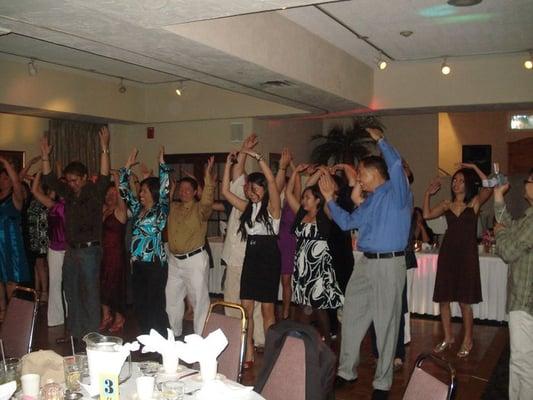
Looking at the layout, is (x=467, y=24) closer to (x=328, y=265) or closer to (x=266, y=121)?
(x=328, y=265)

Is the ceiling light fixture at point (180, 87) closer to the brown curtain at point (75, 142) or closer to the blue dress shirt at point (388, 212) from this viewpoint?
the brown curtain at point (75, 142)

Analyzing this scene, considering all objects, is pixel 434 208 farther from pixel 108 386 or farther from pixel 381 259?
pixel 108 386

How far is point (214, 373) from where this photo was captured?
94.0 inches

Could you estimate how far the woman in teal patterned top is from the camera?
4918mm

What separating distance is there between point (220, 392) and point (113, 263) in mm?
4233

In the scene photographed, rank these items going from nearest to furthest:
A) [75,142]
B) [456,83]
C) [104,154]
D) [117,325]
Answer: [104,154]
[117,325]
[456,83]
[75,142]

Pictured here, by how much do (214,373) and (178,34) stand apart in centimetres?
280

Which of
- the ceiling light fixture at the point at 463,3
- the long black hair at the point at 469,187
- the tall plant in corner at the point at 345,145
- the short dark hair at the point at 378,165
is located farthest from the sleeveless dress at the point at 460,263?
the tall plant in corner at the point at 345,145

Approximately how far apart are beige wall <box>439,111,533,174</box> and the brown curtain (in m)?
8.09

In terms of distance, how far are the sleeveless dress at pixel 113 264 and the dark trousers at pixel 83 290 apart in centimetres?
70

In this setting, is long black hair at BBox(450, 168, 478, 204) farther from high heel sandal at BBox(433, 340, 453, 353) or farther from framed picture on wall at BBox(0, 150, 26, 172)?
framed picture on wall at BBox(0, 150, 26, 172)

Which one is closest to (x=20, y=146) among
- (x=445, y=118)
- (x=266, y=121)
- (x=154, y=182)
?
(x=266, y=121)

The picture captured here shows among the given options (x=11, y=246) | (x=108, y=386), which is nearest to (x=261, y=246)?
(x=108, y=386)

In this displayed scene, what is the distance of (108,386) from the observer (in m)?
2.05
